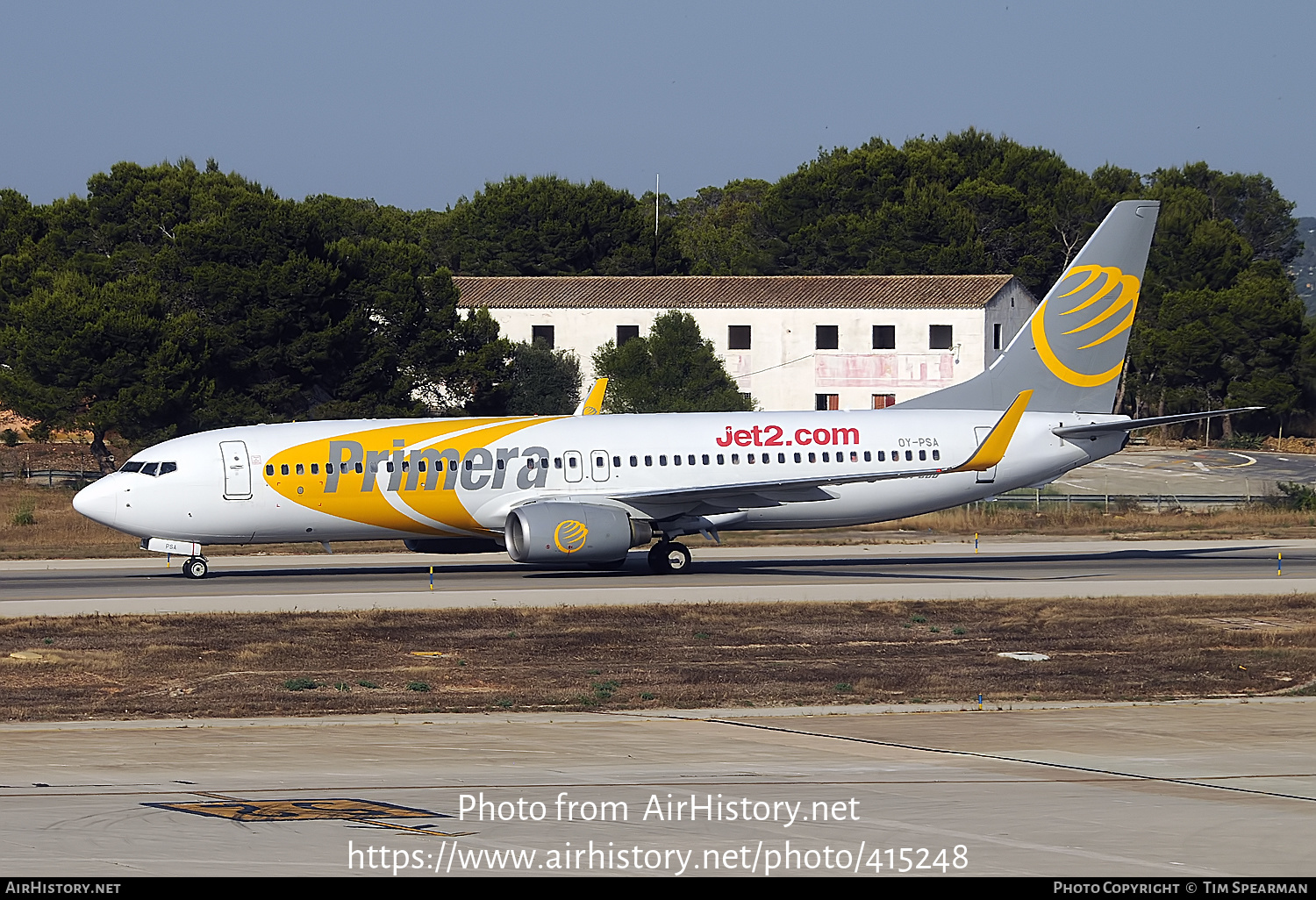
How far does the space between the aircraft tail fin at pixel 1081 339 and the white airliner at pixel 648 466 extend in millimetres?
48

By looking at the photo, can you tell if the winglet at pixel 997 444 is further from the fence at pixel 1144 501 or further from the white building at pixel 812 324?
the white building at pixel 812 324

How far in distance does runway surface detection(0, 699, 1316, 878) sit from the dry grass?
1.57 metres

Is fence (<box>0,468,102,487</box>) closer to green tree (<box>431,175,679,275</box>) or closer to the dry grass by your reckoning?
the dry grass

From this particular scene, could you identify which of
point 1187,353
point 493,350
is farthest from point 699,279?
point 1187,353

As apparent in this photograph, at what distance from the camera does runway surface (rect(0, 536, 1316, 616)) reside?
1383 inches

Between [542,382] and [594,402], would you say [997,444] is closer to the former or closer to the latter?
[594,402]

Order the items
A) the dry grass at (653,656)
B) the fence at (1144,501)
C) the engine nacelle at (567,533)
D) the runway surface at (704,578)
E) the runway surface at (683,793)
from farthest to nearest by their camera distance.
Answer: the fence at (1144,501) → the engine nacelle at (567,533) → the runway surface at (704,578) → the dry grass at (653,656) → the runway surface at (683,793)

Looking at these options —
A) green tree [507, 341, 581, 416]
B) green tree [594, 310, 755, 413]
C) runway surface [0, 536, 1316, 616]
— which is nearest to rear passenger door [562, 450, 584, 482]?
runway surface [0, 536, 1316, 616]

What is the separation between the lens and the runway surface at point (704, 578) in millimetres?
35125

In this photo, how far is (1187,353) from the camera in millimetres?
102812

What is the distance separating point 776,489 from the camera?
4006cm

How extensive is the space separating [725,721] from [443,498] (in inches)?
772

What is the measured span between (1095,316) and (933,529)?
1273cm

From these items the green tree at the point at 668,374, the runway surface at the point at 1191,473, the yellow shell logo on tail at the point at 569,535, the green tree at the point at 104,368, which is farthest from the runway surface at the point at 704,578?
the green tree at the point at 668,374
